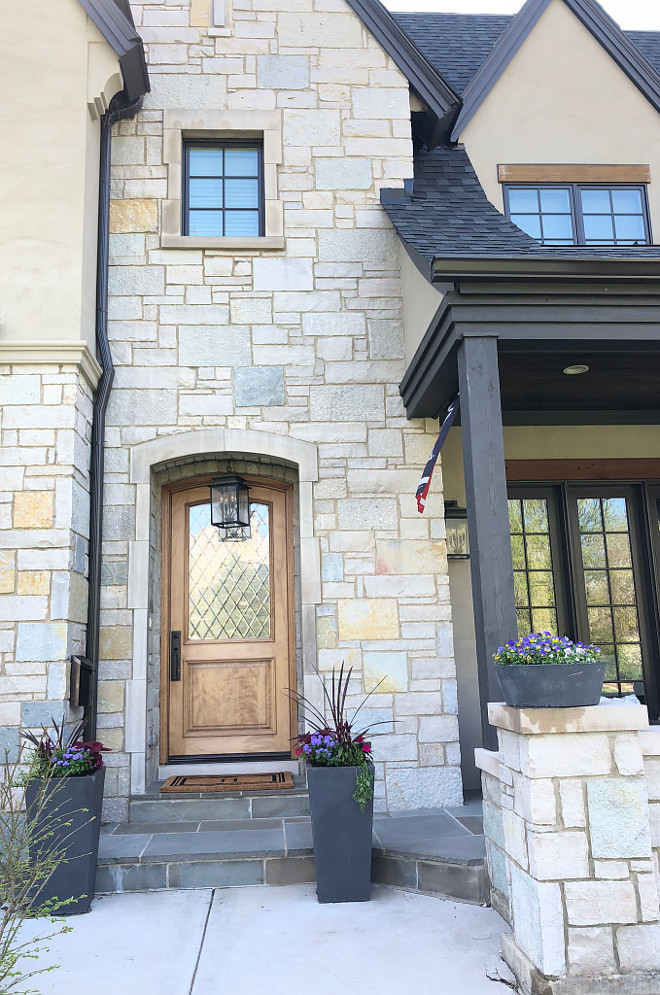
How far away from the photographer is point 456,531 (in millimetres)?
6316

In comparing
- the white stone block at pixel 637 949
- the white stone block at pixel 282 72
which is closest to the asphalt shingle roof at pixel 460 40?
the white stone block at pixel 282 72

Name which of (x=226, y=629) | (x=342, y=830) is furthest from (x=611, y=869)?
(x=226, y=629)

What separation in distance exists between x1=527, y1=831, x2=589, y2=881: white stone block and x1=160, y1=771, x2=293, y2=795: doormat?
2555mm

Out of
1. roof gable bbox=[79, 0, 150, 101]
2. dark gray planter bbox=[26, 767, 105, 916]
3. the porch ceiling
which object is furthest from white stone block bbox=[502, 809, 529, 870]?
roof gable bbox=[79, 0, 150, 101]

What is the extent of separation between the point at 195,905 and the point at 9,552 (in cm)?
239

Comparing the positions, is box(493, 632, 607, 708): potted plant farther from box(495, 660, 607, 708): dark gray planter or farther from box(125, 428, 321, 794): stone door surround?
box(125, 428, 321, 794): stone door surround

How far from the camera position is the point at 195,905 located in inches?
161

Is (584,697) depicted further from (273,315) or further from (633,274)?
(273,315)

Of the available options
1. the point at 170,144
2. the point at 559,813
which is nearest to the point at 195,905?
the point at 559,813

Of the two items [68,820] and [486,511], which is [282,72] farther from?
[68,820]

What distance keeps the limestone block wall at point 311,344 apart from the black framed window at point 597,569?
128 centimetres

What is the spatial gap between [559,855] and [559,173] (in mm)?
5713

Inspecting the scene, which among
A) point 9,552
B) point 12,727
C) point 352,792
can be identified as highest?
point 9,552

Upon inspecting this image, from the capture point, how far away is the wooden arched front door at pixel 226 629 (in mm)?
5906
